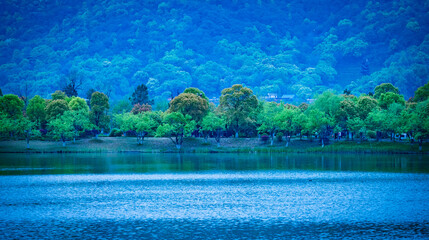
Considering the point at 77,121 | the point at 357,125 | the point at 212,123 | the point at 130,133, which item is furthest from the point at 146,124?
the point at 357,125

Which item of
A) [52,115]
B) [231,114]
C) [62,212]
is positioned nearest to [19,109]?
[52,115]

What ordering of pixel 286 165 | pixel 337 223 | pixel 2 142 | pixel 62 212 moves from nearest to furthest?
pixel 337 223, pixel 62 212, pixel 286 165, pixel 2 142

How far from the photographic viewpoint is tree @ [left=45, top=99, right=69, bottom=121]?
127 m

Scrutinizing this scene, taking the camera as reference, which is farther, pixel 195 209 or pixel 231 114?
pixel 231 114

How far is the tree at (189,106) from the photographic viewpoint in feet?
394

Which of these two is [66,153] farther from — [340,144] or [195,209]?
[195,209]

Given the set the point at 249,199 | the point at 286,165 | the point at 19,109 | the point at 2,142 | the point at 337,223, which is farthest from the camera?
the point at 19,109

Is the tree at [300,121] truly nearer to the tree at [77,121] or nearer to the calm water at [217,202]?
the calm water at [217,202]

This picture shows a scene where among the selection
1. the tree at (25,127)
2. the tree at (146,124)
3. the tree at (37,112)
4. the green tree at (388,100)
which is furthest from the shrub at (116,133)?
the green tree at (388,100)

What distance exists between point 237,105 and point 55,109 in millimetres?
44754

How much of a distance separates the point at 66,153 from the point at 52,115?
22141 millimetres

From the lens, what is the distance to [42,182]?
2234 inches

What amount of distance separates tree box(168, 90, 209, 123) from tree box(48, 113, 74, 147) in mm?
23676

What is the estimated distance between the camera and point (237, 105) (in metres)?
123
